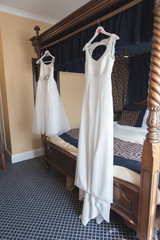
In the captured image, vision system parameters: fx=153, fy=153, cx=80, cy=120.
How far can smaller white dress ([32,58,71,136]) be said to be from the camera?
2201mm

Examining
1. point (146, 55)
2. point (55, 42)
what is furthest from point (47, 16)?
point (146, 55)

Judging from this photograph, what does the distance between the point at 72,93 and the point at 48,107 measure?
1.43 metres

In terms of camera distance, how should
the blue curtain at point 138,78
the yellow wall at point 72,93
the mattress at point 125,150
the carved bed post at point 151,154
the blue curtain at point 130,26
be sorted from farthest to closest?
the yellow wall at point 72,93 < the blue curtain at point 138,78 < the mattress at point 125,150 < the blue curtain at point 130,26 < the carved bed post at point 151,154

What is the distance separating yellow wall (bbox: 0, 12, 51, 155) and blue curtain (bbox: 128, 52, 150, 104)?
195 cm

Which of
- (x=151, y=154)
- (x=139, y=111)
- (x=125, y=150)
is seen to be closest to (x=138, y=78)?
(x=139, y=111)

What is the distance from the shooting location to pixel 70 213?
1725mm

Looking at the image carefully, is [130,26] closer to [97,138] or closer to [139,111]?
[97,138]

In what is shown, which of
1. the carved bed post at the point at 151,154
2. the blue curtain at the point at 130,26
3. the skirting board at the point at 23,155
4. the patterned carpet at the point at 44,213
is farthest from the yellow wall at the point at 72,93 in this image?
the carved bed post at the point at 151,154

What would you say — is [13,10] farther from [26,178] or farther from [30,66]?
[26,178]

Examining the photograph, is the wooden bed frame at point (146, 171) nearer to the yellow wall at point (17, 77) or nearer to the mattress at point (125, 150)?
the mattress at point (125, 150)

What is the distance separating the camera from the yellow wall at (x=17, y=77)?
2.73 meters

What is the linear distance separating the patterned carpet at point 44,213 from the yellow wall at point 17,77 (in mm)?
814

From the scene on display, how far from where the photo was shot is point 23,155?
311 cm

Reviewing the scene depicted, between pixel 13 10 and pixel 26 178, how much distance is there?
2884mm
